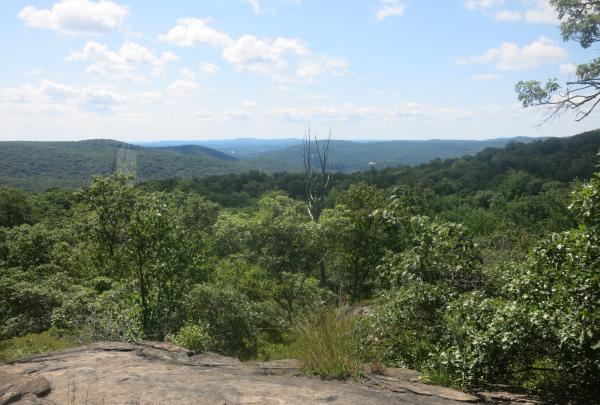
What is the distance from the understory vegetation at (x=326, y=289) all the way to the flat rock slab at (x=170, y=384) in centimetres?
60

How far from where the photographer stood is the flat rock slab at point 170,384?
4508 millimetres

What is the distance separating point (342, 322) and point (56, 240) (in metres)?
33.5

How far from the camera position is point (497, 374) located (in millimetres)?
5680

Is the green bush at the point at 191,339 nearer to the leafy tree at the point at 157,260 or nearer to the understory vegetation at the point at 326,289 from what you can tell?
the understory vegetation at the point at 326,289

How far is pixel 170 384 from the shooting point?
489 centimetres

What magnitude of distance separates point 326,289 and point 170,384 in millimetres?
20079

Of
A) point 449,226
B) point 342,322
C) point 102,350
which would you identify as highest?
point 449,226

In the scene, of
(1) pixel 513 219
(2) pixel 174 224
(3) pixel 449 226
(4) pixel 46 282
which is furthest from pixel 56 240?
(1) pixel 513 219

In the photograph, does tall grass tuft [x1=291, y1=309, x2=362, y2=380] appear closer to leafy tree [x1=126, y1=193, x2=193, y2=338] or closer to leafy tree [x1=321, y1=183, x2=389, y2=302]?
leafy tree [x1=126, y1=193, x2=193, y2=338]

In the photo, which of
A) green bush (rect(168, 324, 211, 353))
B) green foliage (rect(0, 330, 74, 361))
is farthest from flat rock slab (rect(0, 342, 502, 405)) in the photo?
green foliage (rect(0, 330, 74, 361))

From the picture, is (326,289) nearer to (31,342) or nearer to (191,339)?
(191,339)

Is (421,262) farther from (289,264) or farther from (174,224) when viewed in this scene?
(289,264)

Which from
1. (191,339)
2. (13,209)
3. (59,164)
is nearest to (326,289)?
(191,339)

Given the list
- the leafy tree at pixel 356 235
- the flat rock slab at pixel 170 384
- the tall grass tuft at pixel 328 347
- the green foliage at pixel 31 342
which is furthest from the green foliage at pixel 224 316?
the tall grass tuft at pixel 328 347
